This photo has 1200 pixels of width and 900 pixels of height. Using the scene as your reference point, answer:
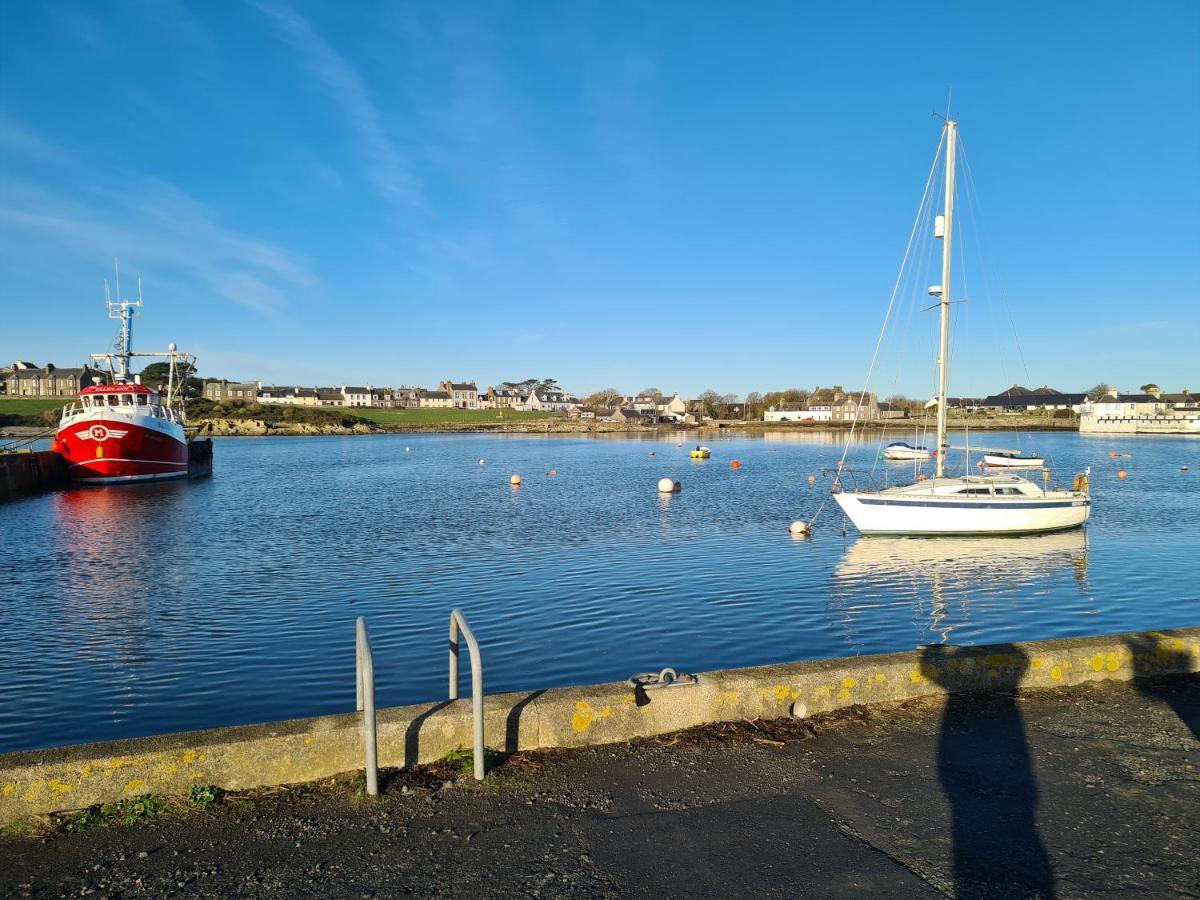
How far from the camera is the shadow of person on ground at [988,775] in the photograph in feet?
14.8

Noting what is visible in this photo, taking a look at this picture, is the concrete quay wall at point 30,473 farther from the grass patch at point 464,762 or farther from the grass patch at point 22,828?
the grass patch at point 464,762

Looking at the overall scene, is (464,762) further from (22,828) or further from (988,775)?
(988,775)

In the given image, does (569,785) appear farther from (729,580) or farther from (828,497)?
(828,497)

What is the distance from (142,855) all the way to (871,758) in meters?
5.08

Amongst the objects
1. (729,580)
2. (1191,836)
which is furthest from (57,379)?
(1191,836)

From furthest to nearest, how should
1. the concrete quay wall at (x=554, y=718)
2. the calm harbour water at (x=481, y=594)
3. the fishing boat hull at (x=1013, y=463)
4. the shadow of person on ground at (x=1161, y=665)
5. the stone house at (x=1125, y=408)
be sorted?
1. the stone house at (x=1125, y=408)
2. the fishing boat hull at (x=1013, y=463)
3. the calm harbour water at (x=481, y=594)
4. the shadow of person on ground at (x=1161, y=665)
5. the concrete quay wall at (x=554, y=718)

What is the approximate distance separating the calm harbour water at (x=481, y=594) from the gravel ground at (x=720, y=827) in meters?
5.86

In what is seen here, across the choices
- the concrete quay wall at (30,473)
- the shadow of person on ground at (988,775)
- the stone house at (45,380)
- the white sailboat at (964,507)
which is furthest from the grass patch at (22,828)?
the stone house at (45,380)

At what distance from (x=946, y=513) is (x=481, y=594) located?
1648 cm

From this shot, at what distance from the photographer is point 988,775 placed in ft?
18.7

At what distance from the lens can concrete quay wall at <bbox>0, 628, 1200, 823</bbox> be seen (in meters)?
5.23

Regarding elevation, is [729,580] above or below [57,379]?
below

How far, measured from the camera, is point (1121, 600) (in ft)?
60.1

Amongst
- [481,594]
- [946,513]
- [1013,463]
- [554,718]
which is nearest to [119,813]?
[554,718]
